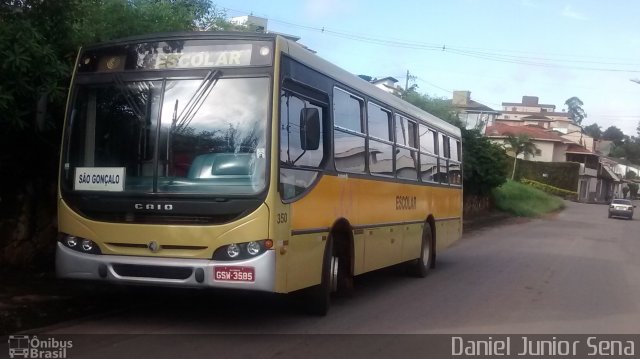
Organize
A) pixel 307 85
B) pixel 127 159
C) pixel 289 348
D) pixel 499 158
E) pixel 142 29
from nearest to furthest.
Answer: pixel 289 348
pixel 127 159
pixel 307 85
pixel 142 29
pixel 499 158

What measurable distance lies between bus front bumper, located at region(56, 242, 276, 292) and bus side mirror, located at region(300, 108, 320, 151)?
1.39 meters

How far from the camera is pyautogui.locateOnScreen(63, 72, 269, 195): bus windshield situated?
6.92 meters

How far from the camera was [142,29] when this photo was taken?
1067 centimetres

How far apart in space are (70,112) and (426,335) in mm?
4823

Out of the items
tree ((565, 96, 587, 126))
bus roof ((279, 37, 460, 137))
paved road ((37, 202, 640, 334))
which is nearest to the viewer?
bus roof ((279, 37, 460, 137))

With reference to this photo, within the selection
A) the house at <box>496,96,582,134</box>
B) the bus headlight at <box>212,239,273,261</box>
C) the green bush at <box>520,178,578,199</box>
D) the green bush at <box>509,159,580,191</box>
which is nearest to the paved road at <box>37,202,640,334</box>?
the bus headlight at <box>212,239,273,261</box>

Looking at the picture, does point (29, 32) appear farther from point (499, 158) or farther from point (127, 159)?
point (499, 158)

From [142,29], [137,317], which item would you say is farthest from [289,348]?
[142,29]

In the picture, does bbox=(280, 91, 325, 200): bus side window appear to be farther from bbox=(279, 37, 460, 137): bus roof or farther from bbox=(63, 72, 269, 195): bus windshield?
bbox=(279, 37, 460, 137): bus roof

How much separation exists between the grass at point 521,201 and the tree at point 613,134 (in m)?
114

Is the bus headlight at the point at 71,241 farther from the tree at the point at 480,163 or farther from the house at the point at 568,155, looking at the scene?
the house at the point at 568,155

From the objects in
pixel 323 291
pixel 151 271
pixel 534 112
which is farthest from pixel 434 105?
pixel 534 112

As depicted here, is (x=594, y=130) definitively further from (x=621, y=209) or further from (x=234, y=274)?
(x=234, y=274)

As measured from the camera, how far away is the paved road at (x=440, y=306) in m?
7.78
